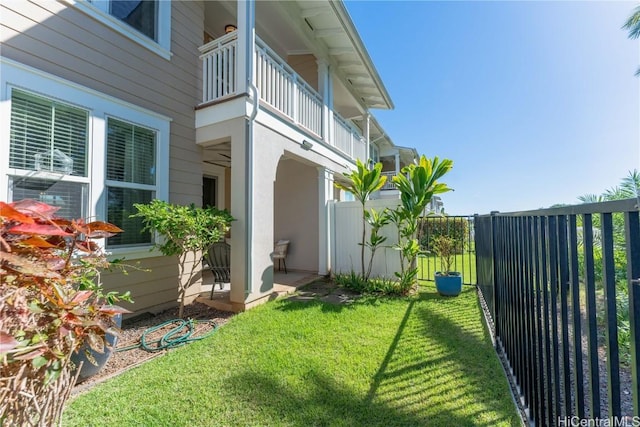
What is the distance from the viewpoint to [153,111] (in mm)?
4668

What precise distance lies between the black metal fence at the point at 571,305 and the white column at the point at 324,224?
5.01m

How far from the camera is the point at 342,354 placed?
10.7 ft

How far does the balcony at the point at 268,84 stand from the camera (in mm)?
5113

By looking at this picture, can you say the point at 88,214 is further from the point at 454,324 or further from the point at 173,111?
the point at 454,324

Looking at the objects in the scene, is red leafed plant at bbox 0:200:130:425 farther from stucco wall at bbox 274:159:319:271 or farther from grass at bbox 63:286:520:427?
stucco wall at bbox 274:159:319:271

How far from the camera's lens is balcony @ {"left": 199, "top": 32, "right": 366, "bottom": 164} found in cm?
511

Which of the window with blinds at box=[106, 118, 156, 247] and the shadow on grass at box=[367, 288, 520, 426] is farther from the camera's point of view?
the window with blinds at box=[106, 118, 156, 247]

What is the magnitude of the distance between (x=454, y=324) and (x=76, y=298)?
4548 mm

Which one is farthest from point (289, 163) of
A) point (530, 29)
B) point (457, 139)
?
point (457, 139)

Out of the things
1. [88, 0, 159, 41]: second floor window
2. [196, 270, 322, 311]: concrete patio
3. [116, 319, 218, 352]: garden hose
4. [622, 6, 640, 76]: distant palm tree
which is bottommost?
[116, 319, 218, 352]: garden hose

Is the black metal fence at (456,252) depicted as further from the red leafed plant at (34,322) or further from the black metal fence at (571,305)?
the red leafed plant at (34,322)

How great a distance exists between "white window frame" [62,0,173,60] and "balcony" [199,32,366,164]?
68cm

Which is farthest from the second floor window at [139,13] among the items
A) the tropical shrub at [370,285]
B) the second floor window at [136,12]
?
the tropical shrub at [370,285]

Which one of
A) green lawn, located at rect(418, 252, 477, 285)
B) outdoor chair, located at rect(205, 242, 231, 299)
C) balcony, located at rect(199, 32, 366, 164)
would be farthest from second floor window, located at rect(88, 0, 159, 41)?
green lawn, located at rect(418, 252, 477, 285)
